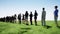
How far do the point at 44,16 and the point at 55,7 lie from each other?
3895 millimetres

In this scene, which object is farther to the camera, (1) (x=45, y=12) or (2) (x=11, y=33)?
(1) (x=45, y=12)

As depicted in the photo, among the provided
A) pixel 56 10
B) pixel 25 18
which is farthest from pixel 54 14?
pixel 25 18

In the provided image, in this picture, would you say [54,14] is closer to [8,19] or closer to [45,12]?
[45,12]

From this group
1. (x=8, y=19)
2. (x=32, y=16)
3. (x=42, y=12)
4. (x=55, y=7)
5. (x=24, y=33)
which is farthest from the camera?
(x=8, y=19)

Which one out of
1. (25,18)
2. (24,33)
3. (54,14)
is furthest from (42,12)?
(25,18)

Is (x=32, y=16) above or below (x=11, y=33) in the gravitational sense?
above

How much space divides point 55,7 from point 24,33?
5444 millimetres

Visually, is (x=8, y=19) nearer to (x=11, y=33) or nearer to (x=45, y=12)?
(x=45, y=12)

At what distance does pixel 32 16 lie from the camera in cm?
3194

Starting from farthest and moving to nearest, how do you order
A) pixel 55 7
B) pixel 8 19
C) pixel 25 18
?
1. pixel 8 19
2. pixel 25 18
3. pixel 55 7

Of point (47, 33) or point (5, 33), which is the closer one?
point (47, 33)

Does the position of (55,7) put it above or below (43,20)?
above

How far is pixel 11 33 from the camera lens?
1933 cm

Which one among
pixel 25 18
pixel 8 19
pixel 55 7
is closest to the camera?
pixel 55 7
